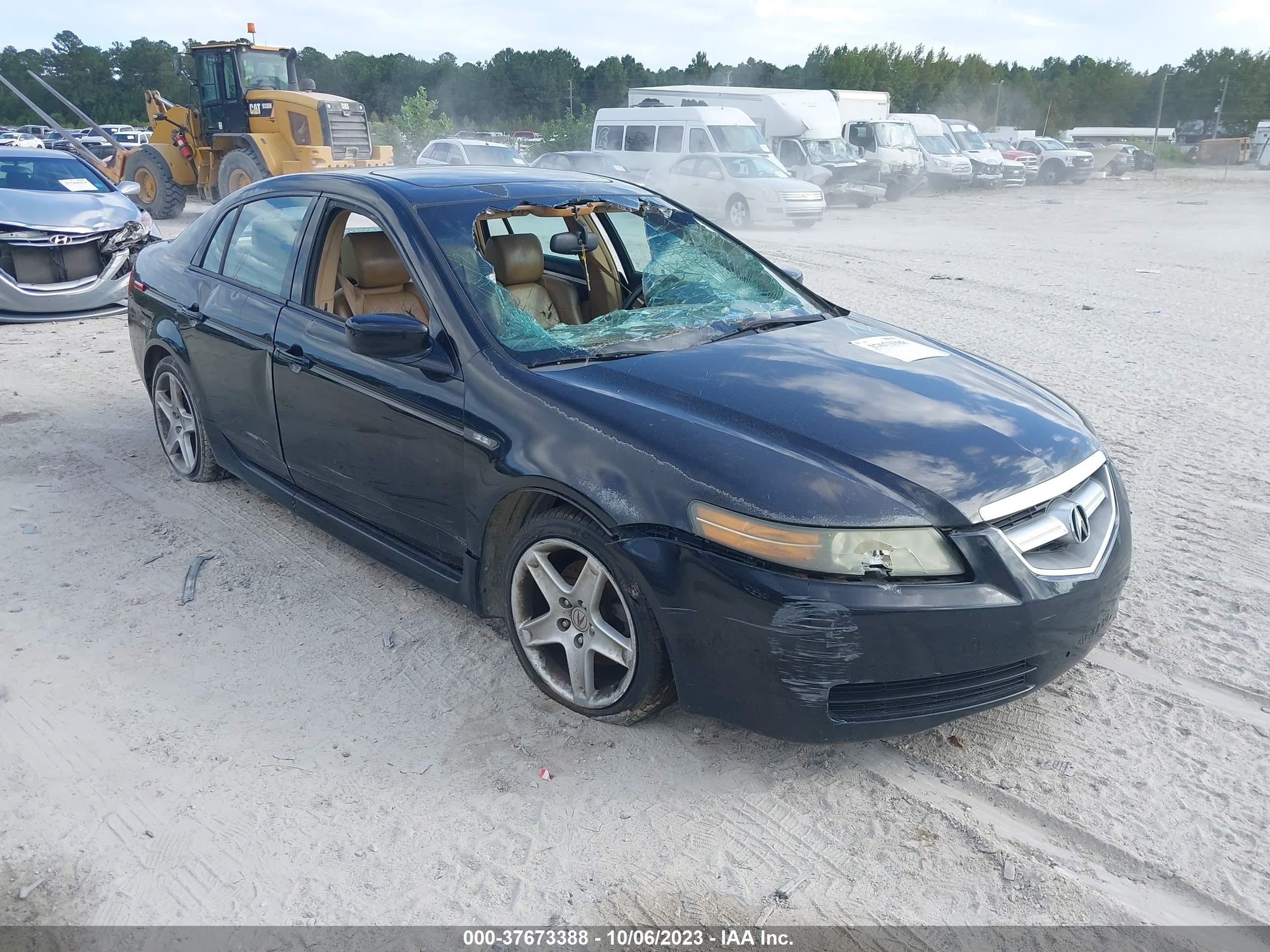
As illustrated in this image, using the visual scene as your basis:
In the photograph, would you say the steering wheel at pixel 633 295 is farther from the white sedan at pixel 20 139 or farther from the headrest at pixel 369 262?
the white sedan at pixel 20 139

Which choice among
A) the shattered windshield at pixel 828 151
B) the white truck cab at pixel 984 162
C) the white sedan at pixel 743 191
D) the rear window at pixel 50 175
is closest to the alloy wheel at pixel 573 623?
the rear window at pixel 50 175

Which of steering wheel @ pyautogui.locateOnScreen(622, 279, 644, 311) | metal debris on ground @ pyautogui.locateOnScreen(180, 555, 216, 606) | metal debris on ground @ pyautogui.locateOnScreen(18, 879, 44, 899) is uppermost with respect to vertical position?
steering wheel @ pyautogui.locateOnScreen(622, 279, 644, 311)

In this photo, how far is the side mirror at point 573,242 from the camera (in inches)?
170

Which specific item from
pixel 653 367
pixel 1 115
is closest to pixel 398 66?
pixel 1 115

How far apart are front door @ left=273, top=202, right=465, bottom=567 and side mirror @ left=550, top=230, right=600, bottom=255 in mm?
672

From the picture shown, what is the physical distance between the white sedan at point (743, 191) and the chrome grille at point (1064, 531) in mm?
15421

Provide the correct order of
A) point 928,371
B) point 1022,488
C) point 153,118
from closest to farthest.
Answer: point 1022,488, point 928,371, point 153,118

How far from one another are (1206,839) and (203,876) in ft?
8.39

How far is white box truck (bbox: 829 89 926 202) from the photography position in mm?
26156

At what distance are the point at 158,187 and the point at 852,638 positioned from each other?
1710 centimetres

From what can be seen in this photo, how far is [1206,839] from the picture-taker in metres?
2.61

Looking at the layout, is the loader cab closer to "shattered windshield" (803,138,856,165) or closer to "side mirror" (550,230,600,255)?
"shattered windshield" (803,138,856,165)

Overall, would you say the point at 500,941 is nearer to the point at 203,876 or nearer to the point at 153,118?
the point at 203,876

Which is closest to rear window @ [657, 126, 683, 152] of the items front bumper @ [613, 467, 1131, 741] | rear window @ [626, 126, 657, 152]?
rear window @ [626, 126, 657, 152]
